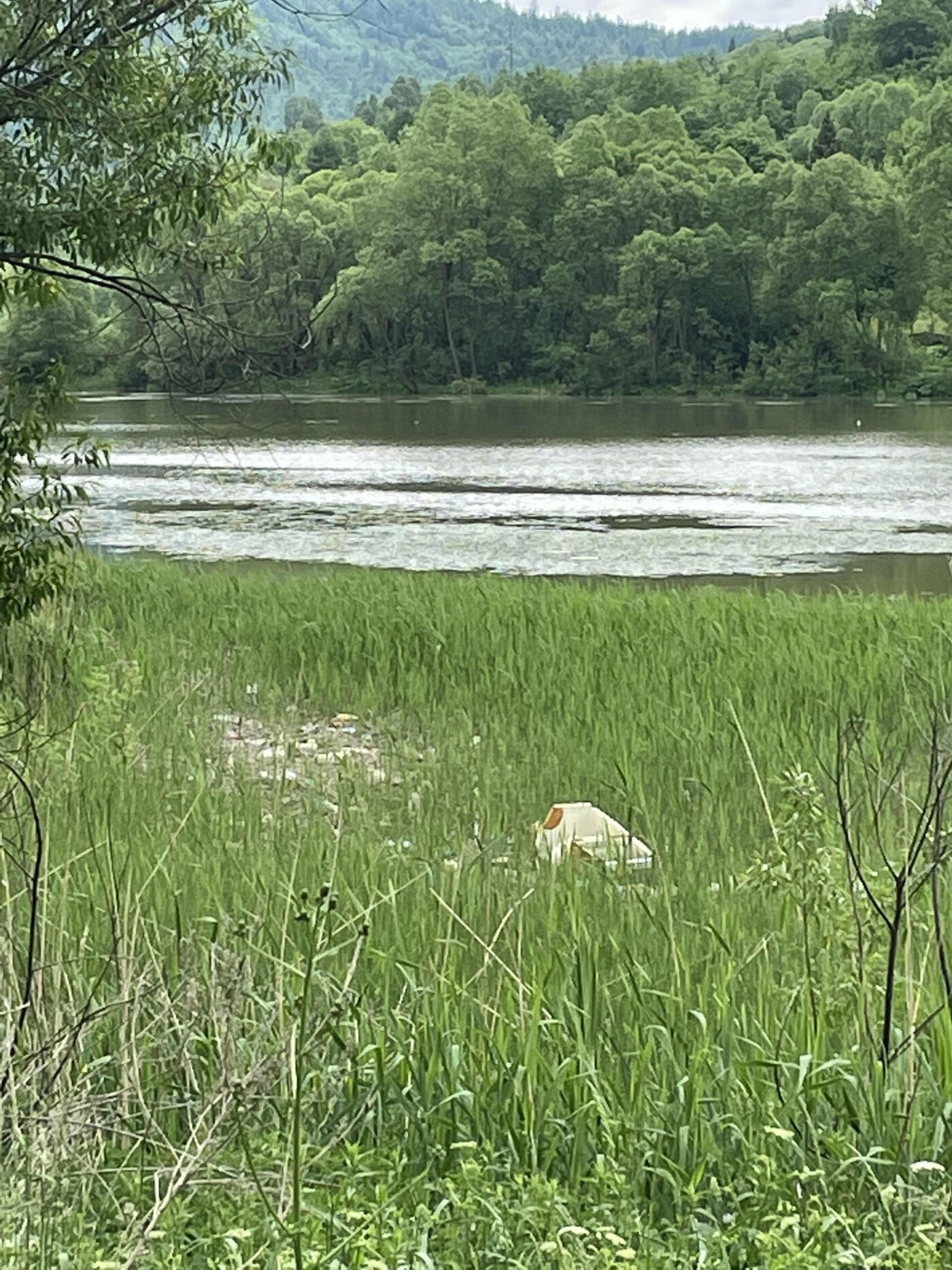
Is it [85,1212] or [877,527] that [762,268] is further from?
[85,1212]

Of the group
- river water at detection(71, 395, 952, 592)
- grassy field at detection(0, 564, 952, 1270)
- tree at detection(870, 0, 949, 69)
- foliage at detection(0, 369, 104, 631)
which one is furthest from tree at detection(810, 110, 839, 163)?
grassy field at detection(0, 564, 952, 1270)

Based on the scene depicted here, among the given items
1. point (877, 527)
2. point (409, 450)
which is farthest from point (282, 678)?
point (409, 450)

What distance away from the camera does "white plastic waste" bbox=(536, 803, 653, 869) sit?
239 inches

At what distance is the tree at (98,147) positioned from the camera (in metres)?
7.31

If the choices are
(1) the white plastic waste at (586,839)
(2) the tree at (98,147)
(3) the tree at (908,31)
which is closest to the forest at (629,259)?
(3) the tree at (908,31)

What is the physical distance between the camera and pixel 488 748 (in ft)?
28.9

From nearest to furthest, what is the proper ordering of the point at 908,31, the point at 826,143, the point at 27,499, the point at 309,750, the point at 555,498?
the point at 27,499, the point at 309,750, the point at 555,498, the point at 826,143, the point at 908,31

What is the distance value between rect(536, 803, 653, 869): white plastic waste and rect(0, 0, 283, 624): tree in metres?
2.61

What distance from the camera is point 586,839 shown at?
6.51 metres

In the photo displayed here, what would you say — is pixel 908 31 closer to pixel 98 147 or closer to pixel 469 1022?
pixel 98 147

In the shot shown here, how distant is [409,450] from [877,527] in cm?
2295

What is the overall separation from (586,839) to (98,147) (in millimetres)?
3784

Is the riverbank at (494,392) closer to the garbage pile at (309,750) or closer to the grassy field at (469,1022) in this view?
the garbage pile at (309,750)

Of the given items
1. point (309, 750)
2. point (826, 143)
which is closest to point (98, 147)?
point (309, 750)
